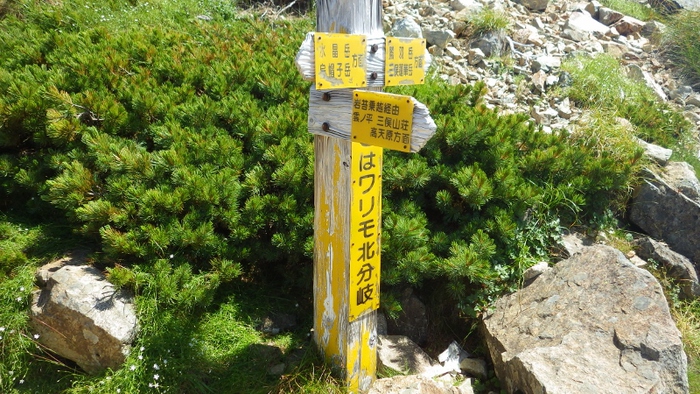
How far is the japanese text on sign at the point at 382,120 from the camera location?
2299 mm

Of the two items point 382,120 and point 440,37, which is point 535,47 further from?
point 382,120

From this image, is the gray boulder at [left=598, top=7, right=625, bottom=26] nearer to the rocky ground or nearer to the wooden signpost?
the rocky ground

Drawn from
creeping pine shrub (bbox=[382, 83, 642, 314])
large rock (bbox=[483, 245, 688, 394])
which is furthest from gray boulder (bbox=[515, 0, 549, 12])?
large rock (bbox=[483, 245, 688, 394])

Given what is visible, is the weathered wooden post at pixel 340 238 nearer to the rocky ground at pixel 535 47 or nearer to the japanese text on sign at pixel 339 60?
the japanese text on sign at pixel 339 60

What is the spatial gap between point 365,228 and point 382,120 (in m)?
0.64

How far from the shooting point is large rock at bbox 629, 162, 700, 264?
4.61 m

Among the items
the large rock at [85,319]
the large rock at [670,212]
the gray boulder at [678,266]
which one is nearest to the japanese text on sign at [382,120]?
the large rock at [85,319]

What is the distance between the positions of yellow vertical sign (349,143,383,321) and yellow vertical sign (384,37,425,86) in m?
0.37

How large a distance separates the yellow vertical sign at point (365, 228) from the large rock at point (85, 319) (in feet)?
4.72

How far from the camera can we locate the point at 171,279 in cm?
332

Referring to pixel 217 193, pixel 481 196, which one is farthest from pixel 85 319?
pixel 481 196

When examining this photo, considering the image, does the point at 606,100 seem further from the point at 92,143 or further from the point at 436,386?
the point at 92,143

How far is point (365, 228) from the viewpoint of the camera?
9.08 feet

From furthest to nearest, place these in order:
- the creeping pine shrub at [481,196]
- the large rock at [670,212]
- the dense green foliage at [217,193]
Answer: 1. the large rock at [670,212]
2. the creeping pine shrub at [481,196]
3. the dense green foliage at [217,193]
